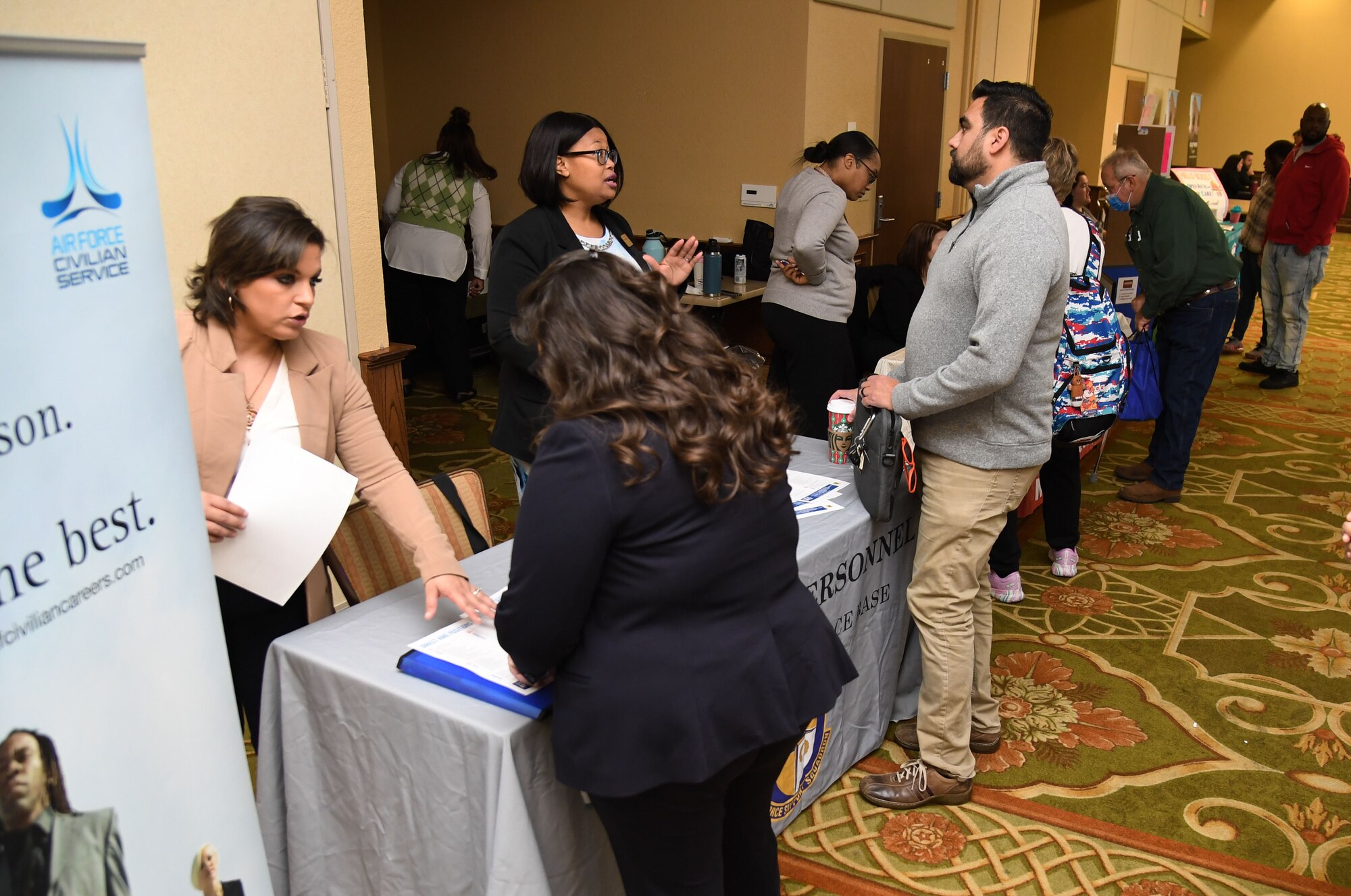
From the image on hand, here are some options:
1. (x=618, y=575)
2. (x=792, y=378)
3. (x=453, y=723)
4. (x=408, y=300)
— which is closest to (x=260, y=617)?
(x=453, y=723)

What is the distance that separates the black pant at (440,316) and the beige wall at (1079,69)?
21.5 feet

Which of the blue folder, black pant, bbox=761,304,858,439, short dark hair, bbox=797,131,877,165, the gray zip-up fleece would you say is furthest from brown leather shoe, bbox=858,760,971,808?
short dark hair, bbox=797,131,877,165

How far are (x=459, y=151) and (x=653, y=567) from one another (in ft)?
14.8

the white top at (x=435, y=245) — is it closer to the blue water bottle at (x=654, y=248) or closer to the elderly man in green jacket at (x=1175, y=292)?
the blue water bottle at (x=654, y=248)

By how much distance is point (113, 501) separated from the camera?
92 centimetres

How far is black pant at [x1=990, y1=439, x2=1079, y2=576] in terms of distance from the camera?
345 centimetres

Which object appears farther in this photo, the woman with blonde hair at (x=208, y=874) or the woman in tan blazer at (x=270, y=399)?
the woman in tan blazer at (x=270, y=399)

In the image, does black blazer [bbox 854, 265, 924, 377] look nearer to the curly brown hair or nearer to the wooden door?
the wooden door

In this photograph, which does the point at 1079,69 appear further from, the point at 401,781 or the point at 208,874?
the point at 208,874

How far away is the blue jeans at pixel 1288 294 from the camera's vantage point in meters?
6.50

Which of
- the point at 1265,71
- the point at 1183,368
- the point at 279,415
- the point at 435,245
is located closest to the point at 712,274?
the point at 435,245

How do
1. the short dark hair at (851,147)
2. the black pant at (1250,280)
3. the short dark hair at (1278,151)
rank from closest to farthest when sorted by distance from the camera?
1. the short dark hair at (851,147)
2. the short dark hair at (1278,151)
3. the black pant at (1250,280)

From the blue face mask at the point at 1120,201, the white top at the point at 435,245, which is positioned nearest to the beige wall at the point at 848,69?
the blue face mask at the point at 1120,201

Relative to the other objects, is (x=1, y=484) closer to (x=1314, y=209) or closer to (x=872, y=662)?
(x=872, y=662)
